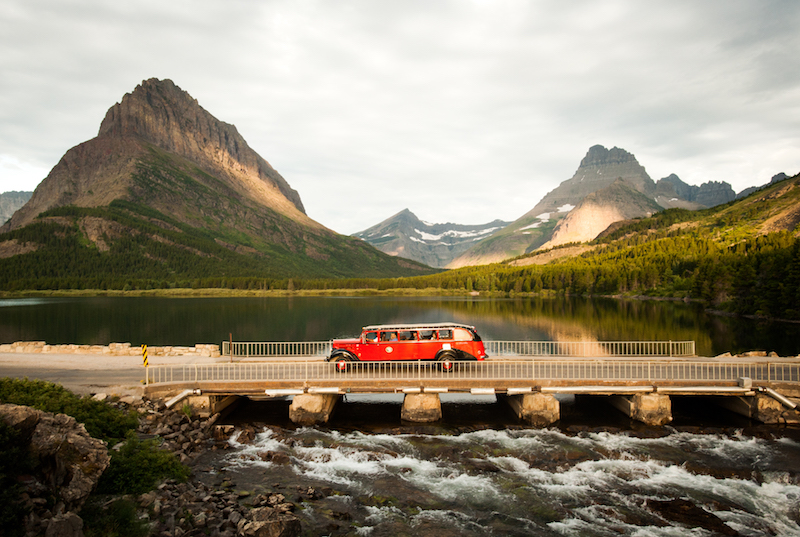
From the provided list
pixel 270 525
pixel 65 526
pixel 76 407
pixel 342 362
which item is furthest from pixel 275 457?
pixel 65 526

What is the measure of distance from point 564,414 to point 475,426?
6.61 m

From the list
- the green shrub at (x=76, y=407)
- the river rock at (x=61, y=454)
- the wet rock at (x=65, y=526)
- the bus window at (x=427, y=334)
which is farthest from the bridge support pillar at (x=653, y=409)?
the green shrub at (x=76, y=407)

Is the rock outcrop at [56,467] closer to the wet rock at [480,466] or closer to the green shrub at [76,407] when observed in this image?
the green shrub at [76,407]

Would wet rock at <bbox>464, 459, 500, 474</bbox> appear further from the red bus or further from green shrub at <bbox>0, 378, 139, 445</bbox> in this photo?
green shrub at <bbox>0, 378, 139, 445</bbox>

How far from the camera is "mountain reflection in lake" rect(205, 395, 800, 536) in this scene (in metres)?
16.3

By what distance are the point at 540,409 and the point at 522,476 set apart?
7.34 meters

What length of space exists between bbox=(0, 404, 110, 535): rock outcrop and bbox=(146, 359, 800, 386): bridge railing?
1246 cm

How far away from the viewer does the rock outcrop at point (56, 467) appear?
11.3 metres

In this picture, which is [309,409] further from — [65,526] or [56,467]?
[65,526]

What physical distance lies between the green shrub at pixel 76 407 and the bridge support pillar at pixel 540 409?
21.1 metres

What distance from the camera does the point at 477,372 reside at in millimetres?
29172

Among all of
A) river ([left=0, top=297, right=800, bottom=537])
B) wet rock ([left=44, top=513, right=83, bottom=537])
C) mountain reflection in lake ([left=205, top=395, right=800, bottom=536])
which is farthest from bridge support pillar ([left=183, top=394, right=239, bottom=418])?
wet rock ([left=44, top=513, right=83, bottom=537])

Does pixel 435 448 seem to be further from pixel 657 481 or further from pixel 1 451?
pixel 1 451

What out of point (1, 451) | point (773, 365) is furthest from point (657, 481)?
point (1, 451)
